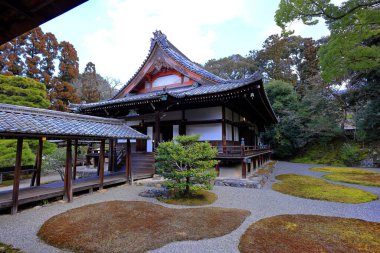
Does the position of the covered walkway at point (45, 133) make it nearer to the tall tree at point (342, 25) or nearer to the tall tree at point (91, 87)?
the tall tree at point (342, 25)

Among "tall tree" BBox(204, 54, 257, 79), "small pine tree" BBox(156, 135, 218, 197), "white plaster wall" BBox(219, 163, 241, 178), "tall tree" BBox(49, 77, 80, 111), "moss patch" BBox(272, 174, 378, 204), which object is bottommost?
"moss patch" BBox(272, 174, 378, 204)

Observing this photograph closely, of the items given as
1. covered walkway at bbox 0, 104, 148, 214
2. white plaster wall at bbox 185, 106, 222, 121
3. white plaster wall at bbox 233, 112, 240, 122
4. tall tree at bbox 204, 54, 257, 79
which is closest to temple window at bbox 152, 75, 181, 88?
white plaster wall at bbox 185, 106, 222, 121

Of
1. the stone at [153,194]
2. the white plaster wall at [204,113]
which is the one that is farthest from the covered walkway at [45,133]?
the white plaster wall at [204,113]

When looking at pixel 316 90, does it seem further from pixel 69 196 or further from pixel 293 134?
pixel 69 196

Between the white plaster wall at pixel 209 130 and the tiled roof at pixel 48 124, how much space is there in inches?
154

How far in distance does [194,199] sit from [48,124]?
5.43 metres

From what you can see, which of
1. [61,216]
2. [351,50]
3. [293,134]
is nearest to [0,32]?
[61,216]

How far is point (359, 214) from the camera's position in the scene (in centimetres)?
571

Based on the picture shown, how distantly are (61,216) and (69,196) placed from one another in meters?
1.80

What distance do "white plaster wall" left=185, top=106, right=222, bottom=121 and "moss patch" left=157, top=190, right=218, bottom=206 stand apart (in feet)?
16.5

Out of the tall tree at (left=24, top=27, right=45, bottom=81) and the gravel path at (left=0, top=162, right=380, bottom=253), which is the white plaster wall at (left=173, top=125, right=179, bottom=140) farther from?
the tall tree at (left=24, top=27, right=45, bottom=81)

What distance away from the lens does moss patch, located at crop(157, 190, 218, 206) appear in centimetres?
686

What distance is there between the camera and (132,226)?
15.8 feet

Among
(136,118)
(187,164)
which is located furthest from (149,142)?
(187,164)
